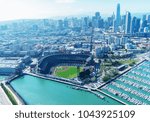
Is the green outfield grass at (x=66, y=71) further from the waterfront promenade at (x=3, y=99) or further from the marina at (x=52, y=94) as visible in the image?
the waterfront promenade at (x=3, y=99)

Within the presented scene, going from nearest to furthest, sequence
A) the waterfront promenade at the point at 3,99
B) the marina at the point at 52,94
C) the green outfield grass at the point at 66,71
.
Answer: the waterfront promenade at the point at 3,99
the marina at the point at 52,94
the green outfield grass at the point at 66,71

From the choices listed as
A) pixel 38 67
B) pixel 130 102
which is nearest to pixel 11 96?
pixel 38 67

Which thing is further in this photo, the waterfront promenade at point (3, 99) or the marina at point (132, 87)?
the marina at point (132, 87)

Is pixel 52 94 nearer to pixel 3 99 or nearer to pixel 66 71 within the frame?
pixel 3 99

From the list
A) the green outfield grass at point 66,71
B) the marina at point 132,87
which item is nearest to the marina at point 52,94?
the marina at point 132,87

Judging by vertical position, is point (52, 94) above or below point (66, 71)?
below

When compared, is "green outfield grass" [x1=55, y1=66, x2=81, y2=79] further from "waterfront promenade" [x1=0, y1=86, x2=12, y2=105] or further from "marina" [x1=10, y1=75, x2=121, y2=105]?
"waterfront promenade" [x1=0, y1=86, x2=12, y2=105]

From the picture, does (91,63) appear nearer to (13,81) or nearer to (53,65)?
(53,65)

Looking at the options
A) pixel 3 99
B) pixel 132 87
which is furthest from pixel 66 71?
pixel 3 99
